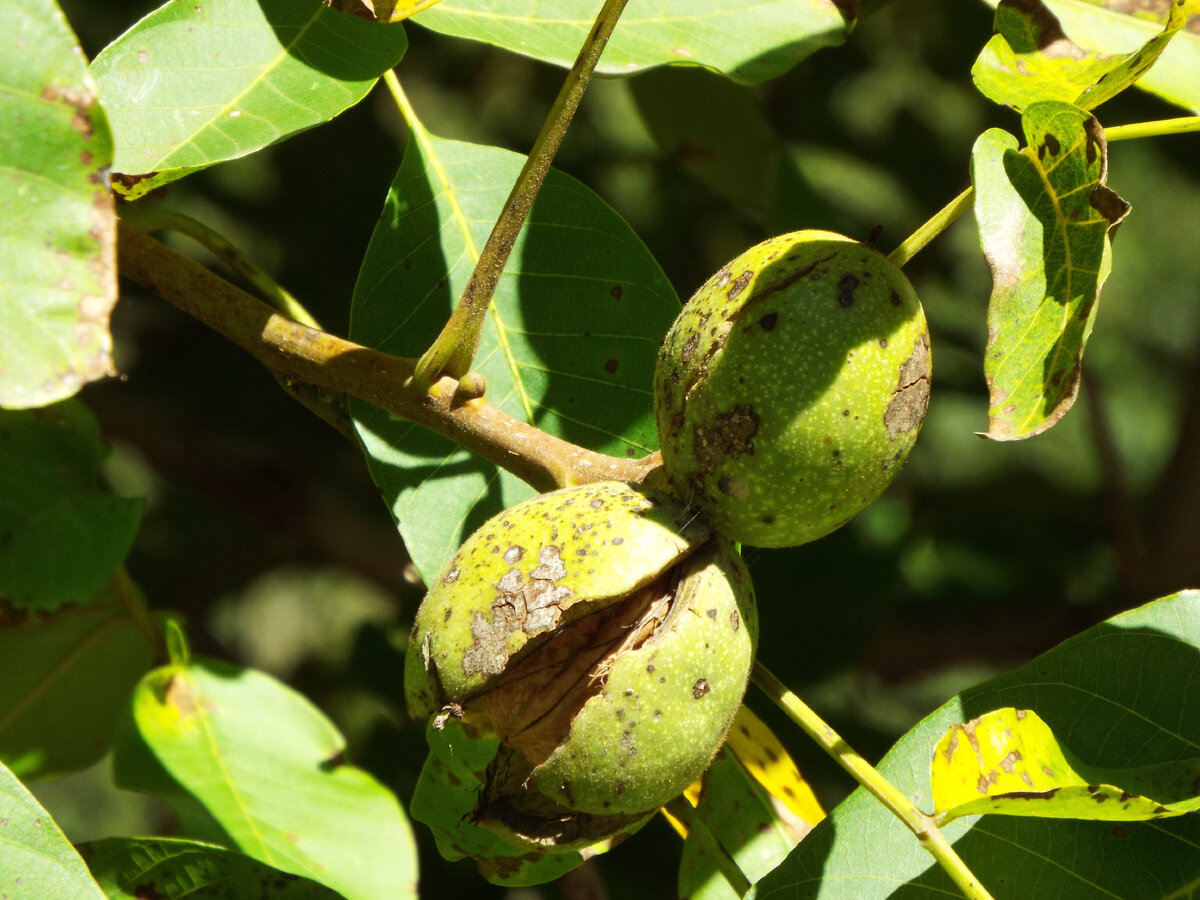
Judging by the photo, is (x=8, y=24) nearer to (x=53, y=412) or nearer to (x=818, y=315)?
(x=818, y=315)

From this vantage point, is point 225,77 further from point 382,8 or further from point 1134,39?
A: point 1134,39

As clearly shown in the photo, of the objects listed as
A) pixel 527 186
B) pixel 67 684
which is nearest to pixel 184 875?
pixel 67 684

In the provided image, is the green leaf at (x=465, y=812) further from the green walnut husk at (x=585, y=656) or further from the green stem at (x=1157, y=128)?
the green stem at (x=1157, y=128)

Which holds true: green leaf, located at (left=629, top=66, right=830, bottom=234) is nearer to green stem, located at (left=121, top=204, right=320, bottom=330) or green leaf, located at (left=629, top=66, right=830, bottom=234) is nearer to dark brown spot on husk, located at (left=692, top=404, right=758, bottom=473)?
green stem, located at (left=121, top=204, right=320, bottom=330)

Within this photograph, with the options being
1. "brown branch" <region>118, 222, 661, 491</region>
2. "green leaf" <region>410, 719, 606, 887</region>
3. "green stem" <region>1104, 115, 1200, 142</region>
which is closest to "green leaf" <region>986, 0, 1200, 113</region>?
"green stem" <region>1104, 115, 1200, 142</region>

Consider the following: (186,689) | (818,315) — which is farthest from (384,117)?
(818,315)

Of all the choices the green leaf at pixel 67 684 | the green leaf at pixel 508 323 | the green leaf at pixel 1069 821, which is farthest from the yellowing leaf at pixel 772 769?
the green leaf at pixel 67 684
